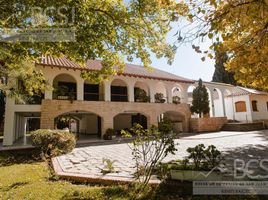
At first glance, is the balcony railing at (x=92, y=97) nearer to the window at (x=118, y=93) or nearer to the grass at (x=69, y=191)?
the window at (x=118, y=93)

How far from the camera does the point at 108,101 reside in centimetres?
1666

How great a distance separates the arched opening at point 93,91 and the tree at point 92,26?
457 inches

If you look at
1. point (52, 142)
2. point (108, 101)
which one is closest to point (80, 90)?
point (108, 101)

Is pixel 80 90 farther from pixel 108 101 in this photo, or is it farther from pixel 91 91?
pixel 91 91

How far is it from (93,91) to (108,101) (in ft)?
10.4

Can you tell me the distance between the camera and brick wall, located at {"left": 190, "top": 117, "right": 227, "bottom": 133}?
789 inches

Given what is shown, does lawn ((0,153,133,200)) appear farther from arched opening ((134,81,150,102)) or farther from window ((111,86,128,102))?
window ((111,86,128,102))

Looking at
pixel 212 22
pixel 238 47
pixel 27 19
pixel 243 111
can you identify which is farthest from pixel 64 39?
pixel 243 111

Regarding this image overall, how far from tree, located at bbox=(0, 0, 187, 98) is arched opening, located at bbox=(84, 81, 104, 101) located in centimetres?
1160

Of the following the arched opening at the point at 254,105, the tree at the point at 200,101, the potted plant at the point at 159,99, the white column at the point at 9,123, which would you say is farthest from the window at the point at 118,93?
the arched opening at the point at 254,105

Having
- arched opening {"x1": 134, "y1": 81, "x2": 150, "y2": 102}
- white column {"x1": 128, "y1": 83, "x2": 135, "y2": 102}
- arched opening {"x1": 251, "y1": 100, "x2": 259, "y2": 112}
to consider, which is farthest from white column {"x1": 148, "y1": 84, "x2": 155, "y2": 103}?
arched opening {"x1": 251, "y1": 100, "x2": 259, "y2": 112}

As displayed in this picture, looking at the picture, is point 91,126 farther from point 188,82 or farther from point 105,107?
point 188,82

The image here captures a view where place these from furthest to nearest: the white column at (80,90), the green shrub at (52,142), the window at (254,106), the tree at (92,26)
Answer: the window at (254,106), the white column at (80,90), the green shrub at (52,142), the tree at (92,26)

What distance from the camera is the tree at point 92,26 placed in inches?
181
